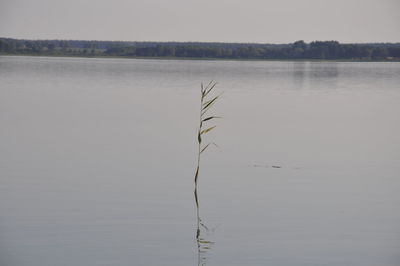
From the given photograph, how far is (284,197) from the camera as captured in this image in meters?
12.0

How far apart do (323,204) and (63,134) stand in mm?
8657

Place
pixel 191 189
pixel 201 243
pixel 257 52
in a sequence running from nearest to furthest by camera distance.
Answer: pixel 201 243
pixel 191 189
pixel 257 52

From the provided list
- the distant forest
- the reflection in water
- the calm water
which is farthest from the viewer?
the distant forest

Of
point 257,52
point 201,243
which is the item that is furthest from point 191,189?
point 257,52

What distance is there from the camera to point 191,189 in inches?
485

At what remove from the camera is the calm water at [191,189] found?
360 inches

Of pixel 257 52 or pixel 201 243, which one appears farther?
pixel 257 52

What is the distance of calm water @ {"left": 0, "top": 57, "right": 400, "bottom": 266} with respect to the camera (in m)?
9.15

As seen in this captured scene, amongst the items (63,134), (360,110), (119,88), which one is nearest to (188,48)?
(119,88)

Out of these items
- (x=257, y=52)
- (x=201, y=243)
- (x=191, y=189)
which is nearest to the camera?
(x=201, y=243)

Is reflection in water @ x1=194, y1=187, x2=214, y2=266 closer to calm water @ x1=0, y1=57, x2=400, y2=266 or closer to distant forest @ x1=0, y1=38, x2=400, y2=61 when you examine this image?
calm water @ x1=0, y1=57, x2=400, y2=266

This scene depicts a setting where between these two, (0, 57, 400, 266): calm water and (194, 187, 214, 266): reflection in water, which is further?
(0, 57, 400, 266): calm water

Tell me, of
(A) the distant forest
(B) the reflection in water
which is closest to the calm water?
(B) the reflection in water

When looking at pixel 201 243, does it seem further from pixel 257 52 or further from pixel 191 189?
pixel 257 52
